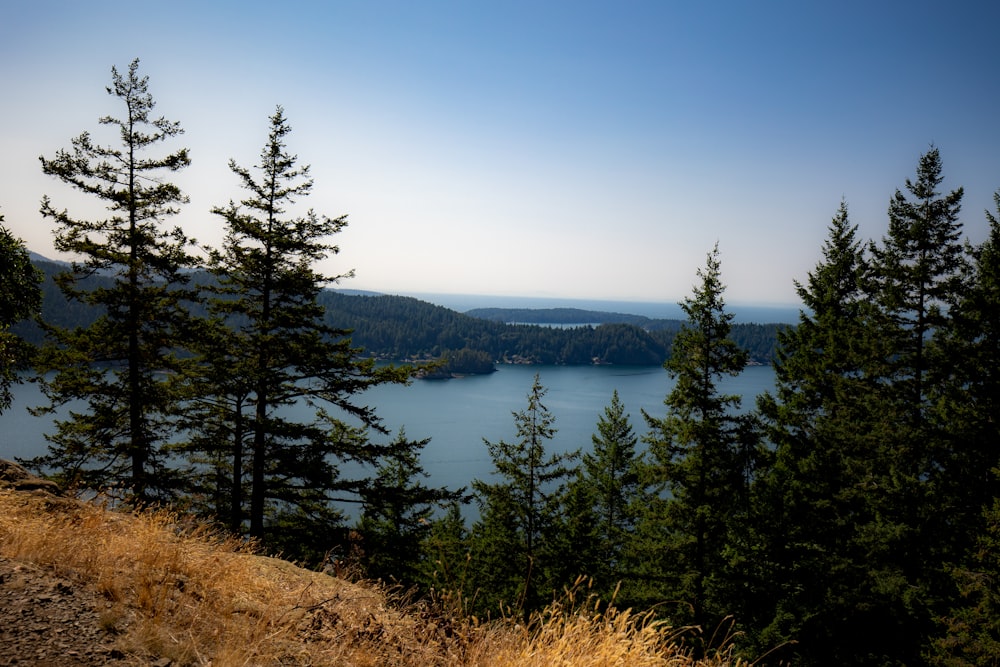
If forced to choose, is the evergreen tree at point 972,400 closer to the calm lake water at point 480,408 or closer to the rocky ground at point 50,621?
the rocky ground at point 50,621

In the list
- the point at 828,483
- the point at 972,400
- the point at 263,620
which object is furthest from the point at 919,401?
the point at 263,620

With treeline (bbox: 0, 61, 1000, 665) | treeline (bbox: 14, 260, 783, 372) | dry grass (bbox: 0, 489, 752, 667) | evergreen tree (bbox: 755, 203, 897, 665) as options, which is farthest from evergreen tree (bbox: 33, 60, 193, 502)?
treeline (bbox: 14, 260, 783, 372)

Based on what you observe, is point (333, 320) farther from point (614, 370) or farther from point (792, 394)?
point (792, 394)

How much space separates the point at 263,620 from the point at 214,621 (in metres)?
0.34

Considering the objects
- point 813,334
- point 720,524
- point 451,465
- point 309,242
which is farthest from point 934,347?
point 451,465

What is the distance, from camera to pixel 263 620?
310cm

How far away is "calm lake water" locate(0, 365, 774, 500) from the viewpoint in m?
51.3

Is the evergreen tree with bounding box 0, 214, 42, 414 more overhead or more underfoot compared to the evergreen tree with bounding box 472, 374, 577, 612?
more overhead

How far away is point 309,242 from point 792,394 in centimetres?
1729

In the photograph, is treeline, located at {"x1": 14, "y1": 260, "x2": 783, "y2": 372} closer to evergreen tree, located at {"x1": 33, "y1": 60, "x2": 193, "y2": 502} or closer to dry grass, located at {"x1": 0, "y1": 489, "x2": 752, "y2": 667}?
evergreen tree, located at {"x1": 33, "y1": 60, "x2": 193, "y2": 502}

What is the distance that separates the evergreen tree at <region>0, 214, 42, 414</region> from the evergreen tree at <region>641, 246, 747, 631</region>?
50.5 feet

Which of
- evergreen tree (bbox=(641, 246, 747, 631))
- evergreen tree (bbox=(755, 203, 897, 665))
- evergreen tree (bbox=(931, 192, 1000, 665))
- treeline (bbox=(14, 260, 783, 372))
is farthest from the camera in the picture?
treeline (bbox=(14, 260, 783, 372))

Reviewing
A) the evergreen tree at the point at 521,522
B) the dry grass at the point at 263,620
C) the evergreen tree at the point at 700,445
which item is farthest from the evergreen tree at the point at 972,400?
A: the dry grass at the point at 263,620

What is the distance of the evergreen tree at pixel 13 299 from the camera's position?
34.2 ft
